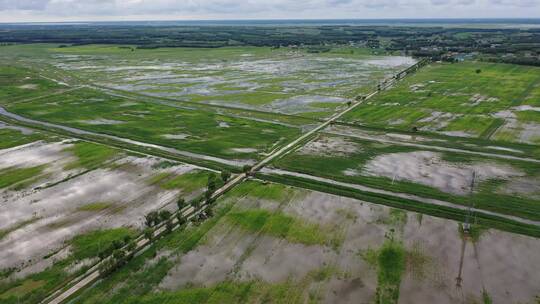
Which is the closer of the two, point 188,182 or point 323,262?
point 323,262

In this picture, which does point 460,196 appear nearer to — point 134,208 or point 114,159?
point 134,208

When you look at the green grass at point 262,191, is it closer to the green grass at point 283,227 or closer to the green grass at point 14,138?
the green grass at point 283,227

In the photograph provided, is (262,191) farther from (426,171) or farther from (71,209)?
(426,171)

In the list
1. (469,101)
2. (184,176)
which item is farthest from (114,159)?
(469,101)

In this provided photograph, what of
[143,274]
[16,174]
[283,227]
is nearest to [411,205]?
[283,227]

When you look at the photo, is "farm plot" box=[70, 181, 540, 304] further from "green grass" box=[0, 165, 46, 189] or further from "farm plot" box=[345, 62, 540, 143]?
"farm plot" box=[345, 62, 540, 143]

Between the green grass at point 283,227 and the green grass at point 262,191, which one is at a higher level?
the green grass at point 262,191

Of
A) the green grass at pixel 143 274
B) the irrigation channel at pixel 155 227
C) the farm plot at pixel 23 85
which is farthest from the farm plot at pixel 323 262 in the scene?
the farm plot at pixel 23 85
